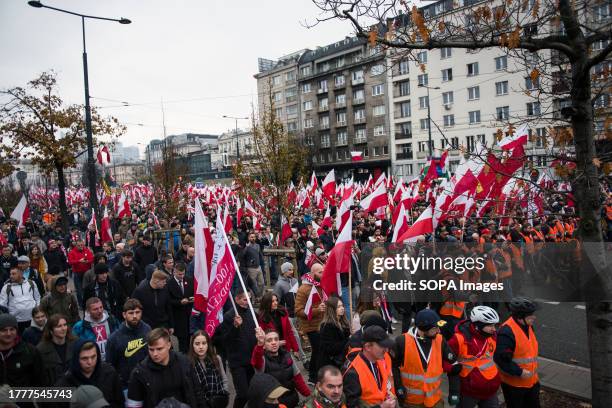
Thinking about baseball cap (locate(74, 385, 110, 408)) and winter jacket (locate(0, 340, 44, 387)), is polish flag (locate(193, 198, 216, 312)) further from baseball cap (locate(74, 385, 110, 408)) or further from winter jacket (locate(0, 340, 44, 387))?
baseball cap (locate(74, 385, 110, 408))

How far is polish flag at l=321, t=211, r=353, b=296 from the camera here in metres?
6.43

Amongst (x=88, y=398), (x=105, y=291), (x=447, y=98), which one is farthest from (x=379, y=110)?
(x=88, y=398)

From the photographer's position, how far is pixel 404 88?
2164 inches

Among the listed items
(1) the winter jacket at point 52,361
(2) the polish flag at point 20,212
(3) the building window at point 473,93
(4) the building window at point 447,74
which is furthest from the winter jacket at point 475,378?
(4) the building window at point 447,74

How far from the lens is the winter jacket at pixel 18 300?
7.33 m

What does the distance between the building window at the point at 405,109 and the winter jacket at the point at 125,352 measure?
53251 mm

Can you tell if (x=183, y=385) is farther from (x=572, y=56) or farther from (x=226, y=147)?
(x=226, y=147)

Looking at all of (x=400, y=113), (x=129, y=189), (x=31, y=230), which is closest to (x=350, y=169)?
(x=400, y=113)

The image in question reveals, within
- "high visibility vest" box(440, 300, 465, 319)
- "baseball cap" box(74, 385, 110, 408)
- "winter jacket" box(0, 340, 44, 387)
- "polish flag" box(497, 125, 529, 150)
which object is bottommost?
"high visibility vest" box(440, 300, 465, 319)

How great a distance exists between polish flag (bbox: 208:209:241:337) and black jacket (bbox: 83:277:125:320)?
3.58 metres

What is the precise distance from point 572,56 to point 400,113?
52477 mm

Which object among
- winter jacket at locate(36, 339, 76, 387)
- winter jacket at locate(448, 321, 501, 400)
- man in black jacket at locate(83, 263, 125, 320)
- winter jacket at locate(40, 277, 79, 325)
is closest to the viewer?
winter jacket at locate(448, 321, 501, 400)

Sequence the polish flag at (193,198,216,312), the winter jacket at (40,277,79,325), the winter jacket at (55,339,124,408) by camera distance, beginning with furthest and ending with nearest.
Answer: the winter jacket at (40,277,79,325) < the polish flag at (193,198,216,312) < the winter jacket at (55,339,124,408)

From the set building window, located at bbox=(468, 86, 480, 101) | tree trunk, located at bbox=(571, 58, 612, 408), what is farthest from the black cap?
building window, located at bbox=(468, 86, 480, 101)
